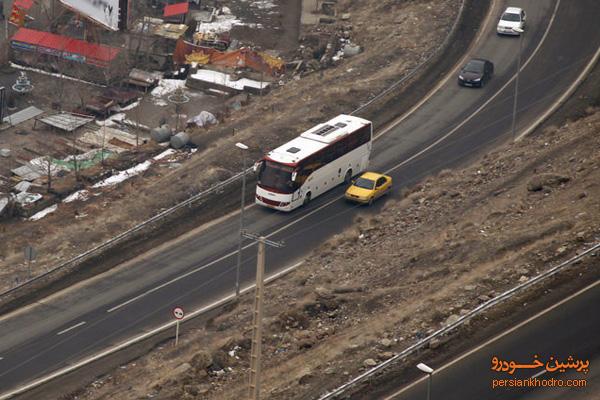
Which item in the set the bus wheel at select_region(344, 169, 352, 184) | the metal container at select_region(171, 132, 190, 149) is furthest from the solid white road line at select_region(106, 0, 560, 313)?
→ the metal container at select_region(171, 132, 190, 149)

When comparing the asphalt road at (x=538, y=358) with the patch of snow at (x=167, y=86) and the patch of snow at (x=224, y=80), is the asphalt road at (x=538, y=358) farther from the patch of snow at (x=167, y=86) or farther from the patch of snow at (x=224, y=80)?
the patch of snow at (x=167, y=86)

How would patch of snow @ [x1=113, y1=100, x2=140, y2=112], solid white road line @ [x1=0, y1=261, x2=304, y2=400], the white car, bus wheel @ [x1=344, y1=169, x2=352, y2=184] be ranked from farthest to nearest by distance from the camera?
patch of snow @ [x1=113, y1=100, x2=140, y2=112]
the white car
bus wheel @ [x1=344, y1=169, x2=352, y2=184]
solid white road line @ [x1=0, y1=261, x2=304, y2=400]

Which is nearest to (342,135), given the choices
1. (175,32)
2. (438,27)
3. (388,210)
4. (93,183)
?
(388,210)

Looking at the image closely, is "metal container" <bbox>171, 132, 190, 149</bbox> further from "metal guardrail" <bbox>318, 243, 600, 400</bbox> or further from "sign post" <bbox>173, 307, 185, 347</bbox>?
"metal guardrail" <bbox>318, 243, 600, 400</bbox>

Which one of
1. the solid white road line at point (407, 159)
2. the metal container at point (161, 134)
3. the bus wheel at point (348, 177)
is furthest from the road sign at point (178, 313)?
the metal container at point (161, 134)

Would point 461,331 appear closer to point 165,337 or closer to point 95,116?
point 165,337

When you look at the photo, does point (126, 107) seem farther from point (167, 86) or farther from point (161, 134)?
point (161, 134)
